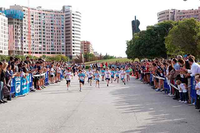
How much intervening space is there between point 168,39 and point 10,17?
4619 inches

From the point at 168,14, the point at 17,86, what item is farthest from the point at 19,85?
the point at 168,14

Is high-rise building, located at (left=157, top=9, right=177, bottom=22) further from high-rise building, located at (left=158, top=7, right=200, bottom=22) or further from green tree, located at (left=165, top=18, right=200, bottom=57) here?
green tree, located at (left=165, top=18, right=200, bottom=57)

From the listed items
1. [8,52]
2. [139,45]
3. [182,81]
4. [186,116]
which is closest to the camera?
[186,116]

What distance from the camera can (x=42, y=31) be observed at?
175 meters

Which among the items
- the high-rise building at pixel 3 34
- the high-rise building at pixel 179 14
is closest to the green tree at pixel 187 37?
the high-rise building at pixel 3 34

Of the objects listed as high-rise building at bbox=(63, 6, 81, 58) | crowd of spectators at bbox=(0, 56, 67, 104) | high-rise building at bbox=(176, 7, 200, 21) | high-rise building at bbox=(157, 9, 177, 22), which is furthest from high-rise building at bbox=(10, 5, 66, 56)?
crowd of spectators at bbox=(0, 56, 67, 104)

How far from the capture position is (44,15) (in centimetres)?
17750

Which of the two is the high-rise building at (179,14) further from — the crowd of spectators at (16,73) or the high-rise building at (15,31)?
the crowd of spectators at (16,73)

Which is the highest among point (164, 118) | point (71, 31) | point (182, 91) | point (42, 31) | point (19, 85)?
point (71, 31)

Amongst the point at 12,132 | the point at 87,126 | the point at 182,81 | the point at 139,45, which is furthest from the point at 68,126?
the point at 139,45

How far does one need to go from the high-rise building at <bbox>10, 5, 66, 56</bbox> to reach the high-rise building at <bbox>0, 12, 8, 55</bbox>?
54.7ft

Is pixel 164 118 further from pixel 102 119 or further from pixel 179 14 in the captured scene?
pixel 179 14

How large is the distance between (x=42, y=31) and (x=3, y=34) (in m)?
39.2

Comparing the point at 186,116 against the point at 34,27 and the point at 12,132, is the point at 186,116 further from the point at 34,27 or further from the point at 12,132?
the point at 34,27
